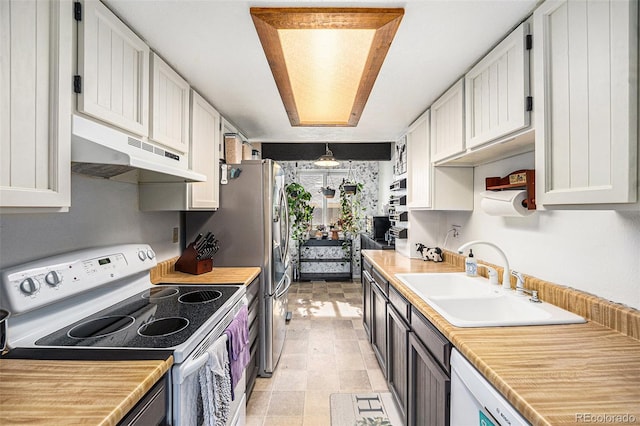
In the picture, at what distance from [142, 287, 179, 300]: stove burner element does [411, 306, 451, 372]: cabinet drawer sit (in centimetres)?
139

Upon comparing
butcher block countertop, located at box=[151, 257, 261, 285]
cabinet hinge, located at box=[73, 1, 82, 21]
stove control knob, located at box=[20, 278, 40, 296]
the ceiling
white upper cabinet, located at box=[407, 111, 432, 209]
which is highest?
the ceiling

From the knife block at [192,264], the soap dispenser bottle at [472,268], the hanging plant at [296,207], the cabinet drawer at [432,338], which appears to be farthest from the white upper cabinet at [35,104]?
the hanging plant at [296,207]

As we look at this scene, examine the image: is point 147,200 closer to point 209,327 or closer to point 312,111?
point 209,327

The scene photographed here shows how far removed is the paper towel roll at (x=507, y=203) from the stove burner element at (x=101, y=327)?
2.00 meters

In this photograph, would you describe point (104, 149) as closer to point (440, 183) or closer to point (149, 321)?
point (149, 321)

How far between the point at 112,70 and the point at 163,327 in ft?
3.72

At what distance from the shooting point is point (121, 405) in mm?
722

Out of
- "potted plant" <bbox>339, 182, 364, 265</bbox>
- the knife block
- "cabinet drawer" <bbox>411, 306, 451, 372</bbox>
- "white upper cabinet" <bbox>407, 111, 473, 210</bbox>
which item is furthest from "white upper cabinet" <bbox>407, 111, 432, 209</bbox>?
"potted plant" <bbox>339, 182, 364, 265</bbox>

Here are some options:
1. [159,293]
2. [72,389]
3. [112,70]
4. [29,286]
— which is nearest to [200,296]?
[159,293]

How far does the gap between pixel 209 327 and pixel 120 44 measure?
1347 mm

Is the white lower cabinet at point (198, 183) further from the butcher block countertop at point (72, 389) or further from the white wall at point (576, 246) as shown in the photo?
the white wall at point (576, 246)

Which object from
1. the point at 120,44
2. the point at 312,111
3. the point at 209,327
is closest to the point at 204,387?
the point at 209,327

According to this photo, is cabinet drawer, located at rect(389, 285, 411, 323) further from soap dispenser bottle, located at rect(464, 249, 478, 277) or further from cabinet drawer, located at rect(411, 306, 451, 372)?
soap dispenser bottle, located at rect(464, 249, 478, 277)

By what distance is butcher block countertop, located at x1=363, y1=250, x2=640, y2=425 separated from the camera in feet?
2.28
